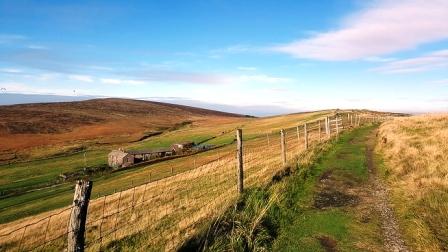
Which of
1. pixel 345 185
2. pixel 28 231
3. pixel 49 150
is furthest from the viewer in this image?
pixel 49 150

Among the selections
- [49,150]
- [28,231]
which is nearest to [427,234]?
[28,231]

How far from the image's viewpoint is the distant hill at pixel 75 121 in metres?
123

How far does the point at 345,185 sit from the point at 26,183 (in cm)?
5913

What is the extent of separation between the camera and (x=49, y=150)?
333 ft

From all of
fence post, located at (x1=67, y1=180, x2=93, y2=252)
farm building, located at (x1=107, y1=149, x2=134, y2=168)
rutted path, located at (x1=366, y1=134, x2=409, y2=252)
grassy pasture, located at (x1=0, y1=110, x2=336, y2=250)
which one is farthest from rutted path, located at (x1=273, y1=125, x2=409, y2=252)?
farm building, located at (x1=107, y1=149, x2=134, y2=168)

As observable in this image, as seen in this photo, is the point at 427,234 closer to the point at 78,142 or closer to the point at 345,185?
the point at 345,185

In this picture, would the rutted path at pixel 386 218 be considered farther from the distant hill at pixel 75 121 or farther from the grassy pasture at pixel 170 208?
the distant hill at pixel 75 121

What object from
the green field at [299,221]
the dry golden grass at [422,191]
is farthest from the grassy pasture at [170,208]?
the dry golden grass at [422,191]

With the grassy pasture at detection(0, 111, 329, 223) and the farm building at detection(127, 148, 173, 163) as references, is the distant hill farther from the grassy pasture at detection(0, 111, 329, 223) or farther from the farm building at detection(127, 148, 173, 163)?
the farm building at detection(127, 148, 173, 163)

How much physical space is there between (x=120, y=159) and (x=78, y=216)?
68.8m

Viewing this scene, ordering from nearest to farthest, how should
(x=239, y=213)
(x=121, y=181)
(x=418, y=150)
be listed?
(x=239, y=213) → (x=418, y=150) → (x=121, y=181)

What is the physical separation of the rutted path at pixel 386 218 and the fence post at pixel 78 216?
682cm

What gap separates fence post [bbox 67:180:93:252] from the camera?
6.79m

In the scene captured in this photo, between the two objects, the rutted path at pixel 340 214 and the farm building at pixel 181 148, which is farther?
the farm building at pixel 181 148
